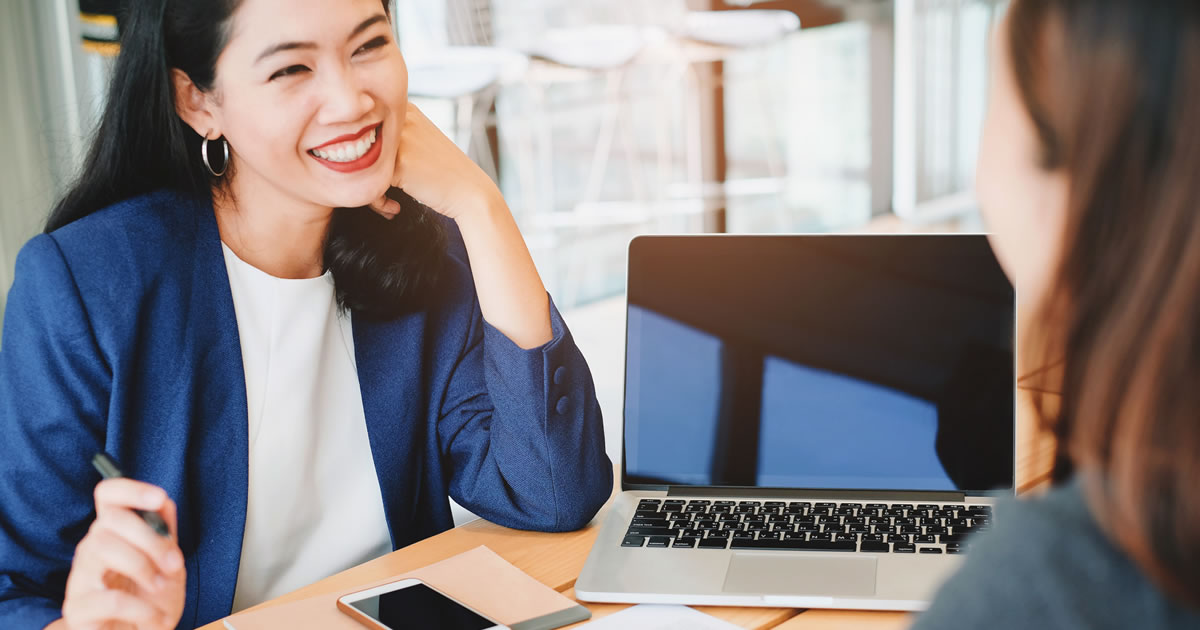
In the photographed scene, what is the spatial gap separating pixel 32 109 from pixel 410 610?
2275mm

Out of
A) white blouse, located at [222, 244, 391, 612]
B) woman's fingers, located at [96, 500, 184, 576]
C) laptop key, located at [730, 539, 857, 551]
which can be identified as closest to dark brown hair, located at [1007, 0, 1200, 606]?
laptop key, located at [730, 539, 857, 551]

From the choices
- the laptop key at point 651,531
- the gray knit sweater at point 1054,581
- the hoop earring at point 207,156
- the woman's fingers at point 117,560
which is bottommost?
the laptop key at point 651,531

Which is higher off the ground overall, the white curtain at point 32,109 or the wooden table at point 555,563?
the white curtain at point 32,109

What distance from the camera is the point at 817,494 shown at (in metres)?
1.00

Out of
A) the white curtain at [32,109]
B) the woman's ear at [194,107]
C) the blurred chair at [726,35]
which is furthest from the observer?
the blurred chair at [726,35]

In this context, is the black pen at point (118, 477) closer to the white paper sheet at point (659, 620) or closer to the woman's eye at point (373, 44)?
the white paper sheet at point (659, 620)

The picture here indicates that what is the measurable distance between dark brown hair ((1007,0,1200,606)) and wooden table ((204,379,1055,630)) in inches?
13.6

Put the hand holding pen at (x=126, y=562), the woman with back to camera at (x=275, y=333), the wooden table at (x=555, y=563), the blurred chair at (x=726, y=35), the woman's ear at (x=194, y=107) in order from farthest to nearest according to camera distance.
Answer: the blurred chair at (x=726, y=35)
the woman's ear at (x=194, y=107)
the woman with back to camera at (x=275, y=333)
the wooden table at (x=555, y=563)
the hand holding pen at (x=126, y=562)

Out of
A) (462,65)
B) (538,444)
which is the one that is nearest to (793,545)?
(538,444)

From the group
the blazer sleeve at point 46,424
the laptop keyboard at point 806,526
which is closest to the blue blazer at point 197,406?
the blazer sleeve at point 46,424

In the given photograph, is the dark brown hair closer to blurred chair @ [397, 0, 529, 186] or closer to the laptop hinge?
the laptop hinge

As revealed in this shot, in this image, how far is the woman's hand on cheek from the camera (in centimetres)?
113

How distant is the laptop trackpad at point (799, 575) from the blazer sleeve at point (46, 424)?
564mm

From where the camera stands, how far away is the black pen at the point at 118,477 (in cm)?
72
